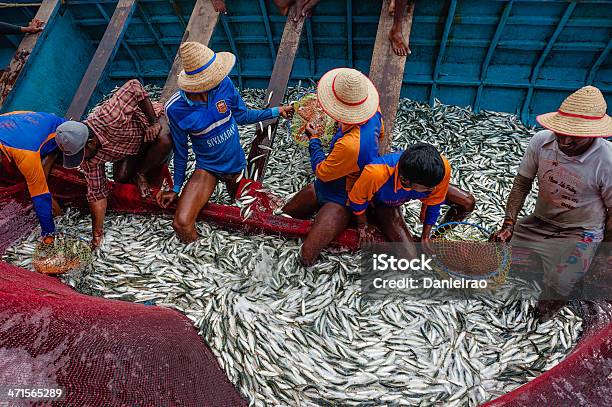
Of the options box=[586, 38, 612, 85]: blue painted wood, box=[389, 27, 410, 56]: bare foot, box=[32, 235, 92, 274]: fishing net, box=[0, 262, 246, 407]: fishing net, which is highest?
box=[586, 38, 612, 85]: blue painted wood

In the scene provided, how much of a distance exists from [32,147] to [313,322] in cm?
294

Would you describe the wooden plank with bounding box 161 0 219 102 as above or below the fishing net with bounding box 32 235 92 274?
above

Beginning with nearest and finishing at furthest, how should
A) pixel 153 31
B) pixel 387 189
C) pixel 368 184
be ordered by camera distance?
pixel 368 184 → pixel 387 189 → pixel 153 31

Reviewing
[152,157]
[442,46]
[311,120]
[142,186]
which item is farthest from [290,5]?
[142,186]

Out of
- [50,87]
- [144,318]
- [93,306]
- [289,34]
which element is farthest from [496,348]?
[50,87]

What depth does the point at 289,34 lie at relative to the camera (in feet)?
18.2

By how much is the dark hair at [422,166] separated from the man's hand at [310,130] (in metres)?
1.19

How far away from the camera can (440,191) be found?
3451 mm

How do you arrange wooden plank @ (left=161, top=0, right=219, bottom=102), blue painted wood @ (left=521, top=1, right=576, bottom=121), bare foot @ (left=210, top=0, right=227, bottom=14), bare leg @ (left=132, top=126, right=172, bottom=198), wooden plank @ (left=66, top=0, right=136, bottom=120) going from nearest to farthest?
1. bare leg @ (left=132, top=126, right=172, bottom=198)
2. wooden plank @ (left=66, top=0, right=136, bottom=120)
3. blue painted wood @ (left=521, top=1, right=576, bottom=121)
4. wooden plank @ (left=161, top=0, right=219, bottom=102)
5. bare foot @ (left=210, top=0, right=227, bottom=14)

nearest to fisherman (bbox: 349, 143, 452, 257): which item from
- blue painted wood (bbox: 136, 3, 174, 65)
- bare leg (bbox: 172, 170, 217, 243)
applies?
bare leg (bbox: 172, 170, 217, 243)

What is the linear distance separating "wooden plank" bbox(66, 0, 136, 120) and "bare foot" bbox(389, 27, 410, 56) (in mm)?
3621

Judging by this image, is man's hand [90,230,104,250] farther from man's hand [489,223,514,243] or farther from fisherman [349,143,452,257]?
man's hand [489,223,514,243]

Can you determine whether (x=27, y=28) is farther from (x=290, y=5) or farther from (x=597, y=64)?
(x=597, y=64)

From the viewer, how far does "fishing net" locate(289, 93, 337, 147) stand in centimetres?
405
